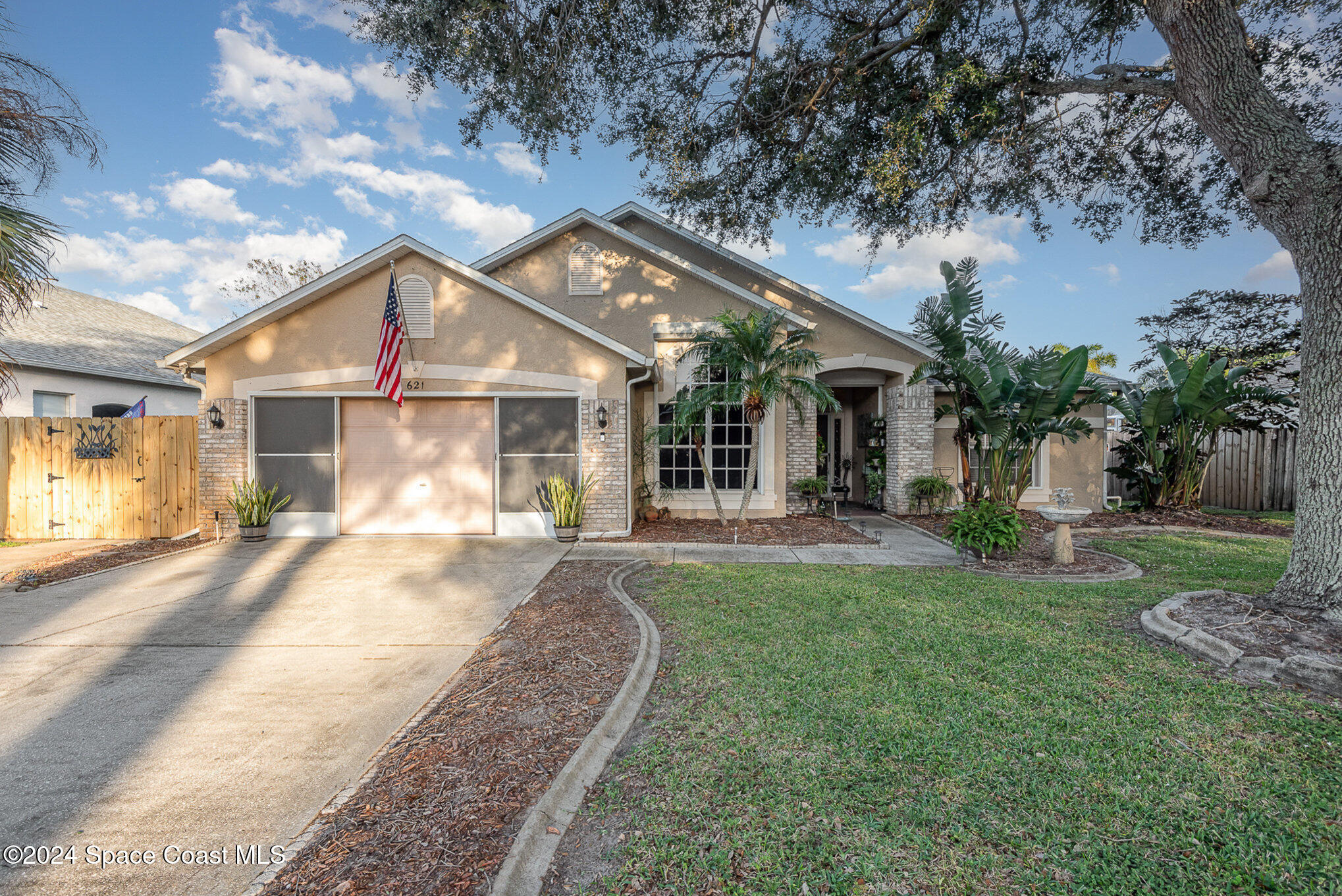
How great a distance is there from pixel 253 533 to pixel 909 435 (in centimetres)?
1283

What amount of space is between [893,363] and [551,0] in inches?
368

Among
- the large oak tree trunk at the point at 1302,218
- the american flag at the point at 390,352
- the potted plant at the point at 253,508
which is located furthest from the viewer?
the potted plant at the point at 253,508

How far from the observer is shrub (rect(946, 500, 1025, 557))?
7391 millimetres

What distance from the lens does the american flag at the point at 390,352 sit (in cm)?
836

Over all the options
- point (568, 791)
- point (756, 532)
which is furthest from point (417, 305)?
point (568, 791)

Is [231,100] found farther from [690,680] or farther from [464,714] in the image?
[690,680]

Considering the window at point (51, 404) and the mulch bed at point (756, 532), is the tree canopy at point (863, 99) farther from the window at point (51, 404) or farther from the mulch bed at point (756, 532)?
the window at point (51, 404)

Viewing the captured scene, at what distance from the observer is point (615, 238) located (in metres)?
11.9

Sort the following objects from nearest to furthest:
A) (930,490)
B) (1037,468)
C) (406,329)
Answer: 1. (406,329)
2. (930,490)
3. (1037,468)

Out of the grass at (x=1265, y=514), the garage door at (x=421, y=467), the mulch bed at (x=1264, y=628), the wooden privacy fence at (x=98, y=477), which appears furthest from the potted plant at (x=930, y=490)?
the wooden privacy fence at (x=98, y=477)

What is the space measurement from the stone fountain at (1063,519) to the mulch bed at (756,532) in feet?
8.36

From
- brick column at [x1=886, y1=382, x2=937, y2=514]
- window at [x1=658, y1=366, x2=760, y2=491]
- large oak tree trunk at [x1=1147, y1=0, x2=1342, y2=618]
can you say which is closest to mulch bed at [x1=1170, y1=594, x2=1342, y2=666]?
large oak tree trunk at [x1=1147, y1=0, x2=1342, y2=618]

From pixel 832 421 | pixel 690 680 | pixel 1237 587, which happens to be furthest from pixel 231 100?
pixel 1237 587

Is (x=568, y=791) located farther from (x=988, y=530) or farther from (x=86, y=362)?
(x=86, y=362)
